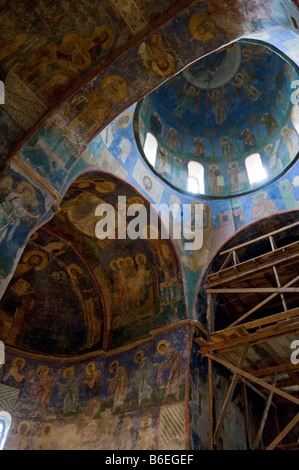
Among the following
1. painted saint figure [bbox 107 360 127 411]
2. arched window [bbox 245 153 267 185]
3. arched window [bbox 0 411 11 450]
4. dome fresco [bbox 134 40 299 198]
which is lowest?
arched window [bbox 0 411 11 450]

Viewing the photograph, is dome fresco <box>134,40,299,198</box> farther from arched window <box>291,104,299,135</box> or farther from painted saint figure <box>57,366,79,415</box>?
painted saint figure <box>57,366,79,415</box>

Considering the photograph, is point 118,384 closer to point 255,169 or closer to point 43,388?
point 43,388

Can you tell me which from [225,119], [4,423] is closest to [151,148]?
[225,119]

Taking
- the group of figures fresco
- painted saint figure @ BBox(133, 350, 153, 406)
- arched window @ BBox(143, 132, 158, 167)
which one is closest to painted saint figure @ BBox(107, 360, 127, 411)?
the group of figures fresco

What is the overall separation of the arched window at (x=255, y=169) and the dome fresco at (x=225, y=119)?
111mm

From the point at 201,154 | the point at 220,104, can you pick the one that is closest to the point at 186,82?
the point at 220,104

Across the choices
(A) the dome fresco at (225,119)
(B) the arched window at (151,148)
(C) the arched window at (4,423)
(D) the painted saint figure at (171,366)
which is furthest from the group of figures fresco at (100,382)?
(B) the arched window at (151,148)

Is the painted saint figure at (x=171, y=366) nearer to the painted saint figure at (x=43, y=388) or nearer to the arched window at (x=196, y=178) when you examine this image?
the painted saint figure at (x=43, y=388)

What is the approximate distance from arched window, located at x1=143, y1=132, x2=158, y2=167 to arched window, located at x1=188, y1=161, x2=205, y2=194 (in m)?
1.61

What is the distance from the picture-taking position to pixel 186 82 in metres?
15.1

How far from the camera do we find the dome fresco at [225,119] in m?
13.1

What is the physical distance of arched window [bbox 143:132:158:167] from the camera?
13.0 metres

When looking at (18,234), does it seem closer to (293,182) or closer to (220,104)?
(293,182)

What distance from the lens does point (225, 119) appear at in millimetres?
15188
